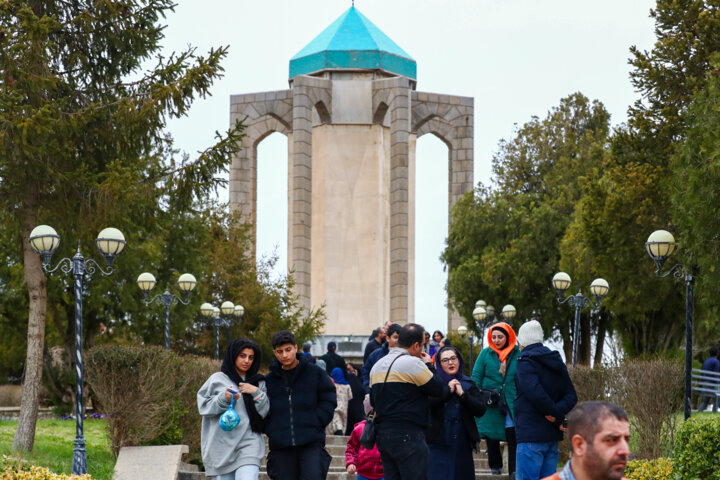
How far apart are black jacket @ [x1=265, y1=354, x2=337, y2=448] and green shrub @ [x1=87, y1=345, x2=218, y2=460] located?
5.57m

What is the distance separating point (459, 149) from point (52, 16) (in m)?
29.6

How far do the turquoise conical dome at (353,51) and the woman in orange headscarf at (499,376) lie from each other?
32.0 meters

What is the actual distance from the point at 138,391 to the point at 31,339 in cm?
368

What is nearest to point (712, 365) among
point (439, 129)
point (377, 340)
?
point (377, 340)

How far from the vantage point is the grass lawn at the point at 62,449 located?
13.8 metres

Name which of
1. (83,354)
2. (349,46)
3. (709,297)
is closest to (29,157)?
(83,354)

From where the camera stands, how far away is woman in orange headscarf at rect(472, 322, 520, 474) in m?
11.0

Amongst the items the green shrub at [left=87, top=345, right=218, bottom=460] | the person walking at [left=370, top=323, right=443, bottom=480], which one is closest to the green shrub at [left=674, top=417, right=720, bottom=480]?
the person walking at [left=370, top=323, right=443, bottom=480]

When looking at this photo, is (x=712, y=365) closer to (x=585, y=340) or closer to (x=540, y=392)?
(x=585, y=340)

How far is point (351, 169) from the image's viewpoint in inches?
1674

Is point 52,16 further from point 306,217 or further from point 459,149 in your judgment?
point 459,149

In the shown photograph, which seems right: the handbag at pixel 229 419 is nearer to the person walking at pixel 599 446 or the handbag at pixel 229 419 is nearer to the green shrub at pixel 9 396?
the person walking at pixel 599 446

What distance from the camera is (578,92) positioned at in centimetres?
4756

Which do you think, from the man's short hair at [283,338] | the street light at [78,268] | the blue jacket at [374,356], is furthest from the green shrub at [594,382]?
the man's short hair at [283,338]
